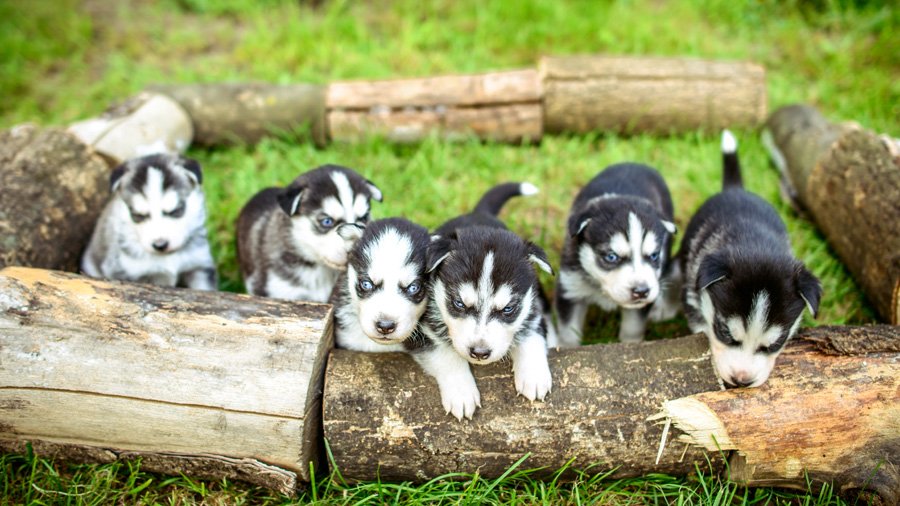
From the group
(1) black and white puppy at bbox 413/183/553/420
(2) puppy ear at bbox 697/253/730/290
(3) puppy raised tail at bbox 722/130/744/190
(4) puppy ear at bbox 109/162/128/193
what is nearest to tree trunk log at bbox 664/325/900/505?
(2) puppy ear at bbox 697/253/730/290

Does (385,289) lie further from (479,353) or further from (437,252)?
(479,353)

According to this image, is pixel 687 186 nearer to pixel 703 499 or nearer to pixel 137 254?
pixel 703 499

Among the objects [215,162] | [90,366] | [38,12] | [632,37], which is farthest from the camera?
[38,12]

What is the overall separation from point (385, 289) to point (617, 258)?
158 cm

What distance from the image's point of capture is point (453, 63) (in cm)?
827

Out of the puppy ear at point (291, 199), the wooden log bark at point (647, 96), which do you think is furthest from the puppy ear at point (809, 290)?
the wooden log bark at point (647, 96)

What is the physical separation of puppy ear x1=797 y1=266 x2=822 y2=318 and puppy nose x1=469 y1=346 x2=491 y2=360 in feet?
5.49

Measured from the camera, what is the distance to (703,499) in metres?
3.66

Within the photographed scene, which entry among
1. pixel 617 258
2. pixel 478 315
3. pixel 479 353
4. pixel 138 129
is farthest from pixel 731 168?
pixel 138 129

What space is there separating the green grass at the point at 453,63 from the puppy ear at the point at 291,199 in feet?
4.10

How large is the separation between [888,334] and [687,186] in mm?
2927

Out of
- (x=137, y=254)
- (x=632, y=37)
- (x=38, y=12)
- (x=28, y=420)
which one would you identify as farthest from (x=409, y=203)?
(x=38, y=12)

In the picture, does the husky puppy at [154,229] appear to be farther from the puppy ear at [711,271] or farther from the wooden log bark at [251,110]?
the puppy ear at [711,271]

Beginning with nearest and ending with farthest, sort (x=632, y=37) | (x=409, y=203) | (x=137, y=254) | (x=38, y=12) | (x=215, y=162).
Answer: (x=137, y=254) → (x=409, y=203) → (x=215, y=162) → (x=632, y=37) → (x=38, y=12)
